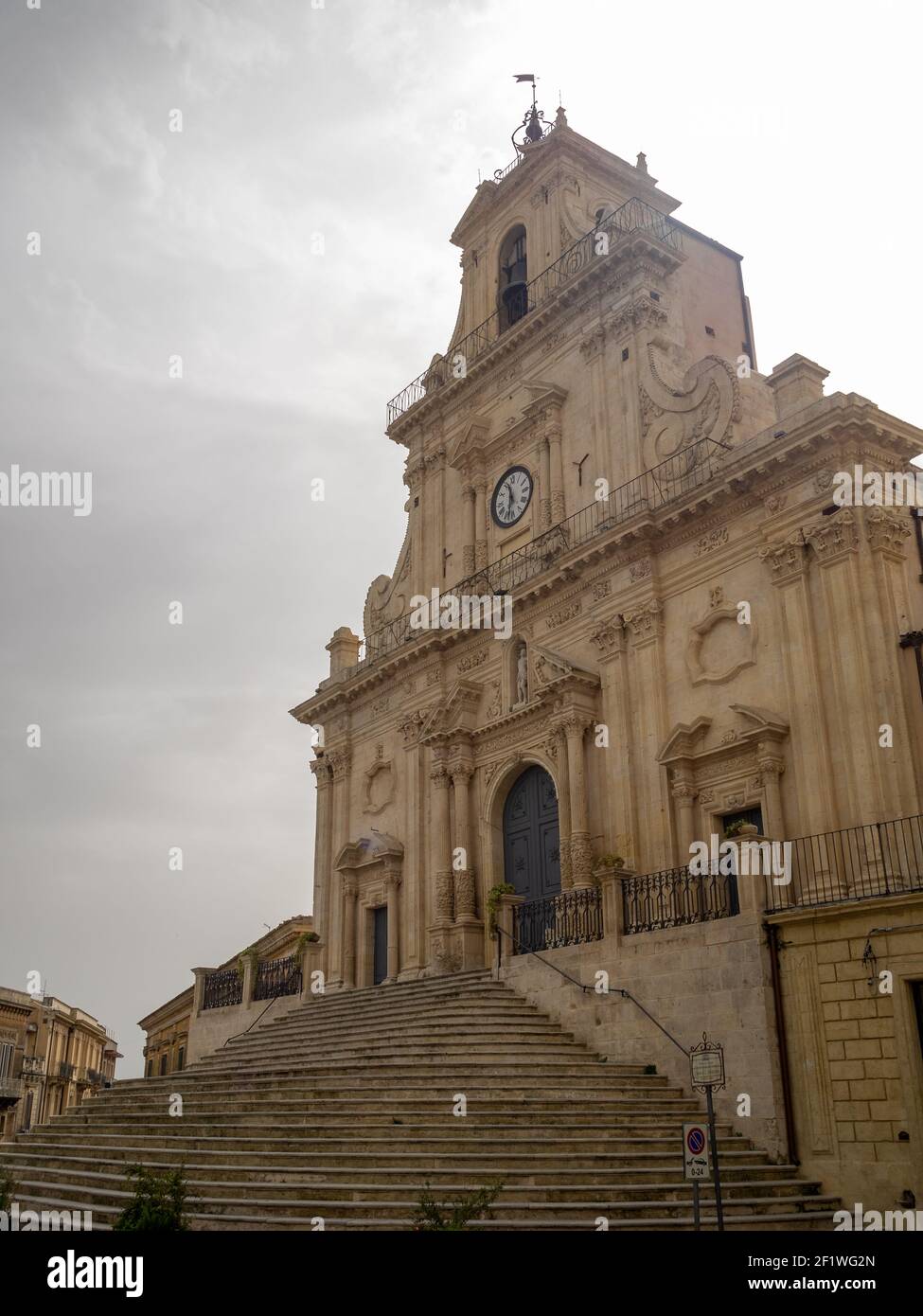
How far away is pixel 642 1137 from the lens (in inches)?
588

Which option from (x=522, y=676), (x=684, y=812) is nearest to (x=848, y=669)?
(x=684, y=812)

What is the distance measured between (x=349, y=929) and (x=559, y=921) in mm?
8660

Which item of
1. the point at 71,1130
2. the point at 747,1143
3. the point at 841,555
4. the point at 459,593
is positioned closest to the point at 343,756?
the point at 459,593

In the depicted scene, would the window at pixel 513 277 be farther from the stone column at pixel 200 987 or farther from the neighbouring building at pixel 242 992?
the stone column at pixel 200 987

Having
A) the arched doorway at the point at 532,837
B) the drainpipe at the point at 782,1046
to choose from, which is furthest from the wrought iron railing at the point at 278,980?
the drainpipe at the point at 782,1046

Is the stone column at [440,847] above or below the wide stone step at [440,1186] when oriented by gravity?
above

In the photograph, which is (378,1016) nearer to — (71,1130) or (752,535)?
(71,1130)

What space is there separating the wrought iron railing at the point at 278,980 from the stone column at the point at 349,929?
1213 millimetres

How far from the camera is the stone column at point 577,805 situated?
2220cm

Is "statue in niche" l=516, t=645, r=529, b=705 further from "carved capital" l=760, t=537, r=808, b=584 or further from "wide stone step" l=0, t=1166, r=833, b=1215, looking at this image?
"wide stone step" l=0, t=1166, r=833, b=1215

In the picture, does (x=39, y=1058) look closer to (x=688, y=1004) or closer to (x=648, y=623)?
(x=648, y=623)

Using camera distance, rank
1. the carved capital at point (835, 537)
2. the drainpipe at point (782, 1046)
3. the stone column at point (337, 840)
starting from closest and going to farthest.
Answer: the drainpipe at point (782, 1046), the carved capital at point (835, 537), the stone column at point (337, 840)

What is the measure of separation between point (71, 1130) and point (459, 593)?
549 inches
